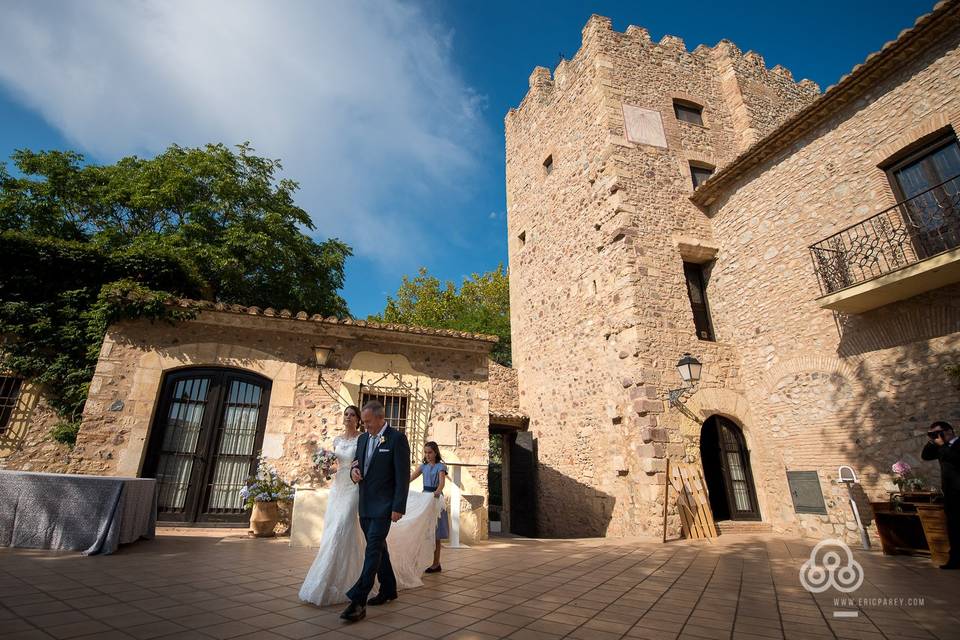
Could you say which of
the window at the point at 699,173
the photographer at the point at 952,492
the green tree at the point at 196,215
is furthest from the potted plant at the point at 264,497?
the window at the point at 699,173

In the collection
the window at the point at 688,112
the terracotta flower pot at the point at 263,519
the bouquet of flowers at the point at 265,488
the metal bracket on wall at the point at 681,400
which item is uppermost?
the window at the point at 688,112

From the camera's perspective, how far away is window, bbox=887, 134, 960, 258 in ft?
20.9

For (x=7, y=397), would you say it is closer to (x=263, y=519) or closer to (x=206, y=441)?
(x=206, y=441)

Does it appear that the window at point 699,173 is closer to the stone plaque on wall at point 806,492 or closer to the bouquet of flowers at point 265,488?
the stone plaque on wall at point 806,492

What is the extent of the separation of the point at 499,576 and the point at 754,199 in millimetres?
9593

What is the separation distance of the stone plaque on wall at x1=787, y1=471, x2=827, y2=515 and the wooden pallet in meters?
1.62

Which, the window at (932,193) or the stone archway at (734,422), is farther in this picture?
the stone archway at (734,422)

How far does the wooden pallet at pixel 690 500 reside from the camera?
750 centimetres

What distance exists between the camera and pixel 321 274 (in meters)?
15.0

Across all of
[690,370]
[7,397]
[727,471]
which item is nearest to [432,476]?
[690,370]

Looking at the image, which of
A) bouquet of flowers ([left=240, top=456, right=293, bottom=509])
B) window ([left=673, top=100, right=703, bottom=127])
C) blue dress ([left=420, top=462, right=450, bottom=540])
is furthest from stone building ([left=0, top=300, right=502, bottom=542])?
window ([left=673, top=100, right=703, bottom=127])

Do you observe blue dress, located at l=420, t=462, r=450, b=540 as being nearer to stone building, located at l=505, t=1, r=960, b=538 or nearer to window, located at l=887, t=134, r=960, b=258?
stone building, located at l=505, t=1, r=960, b=538

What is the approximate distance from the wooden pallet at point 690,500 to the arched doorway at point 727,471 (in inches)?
30.5

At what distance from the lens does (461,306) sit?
23750mm
